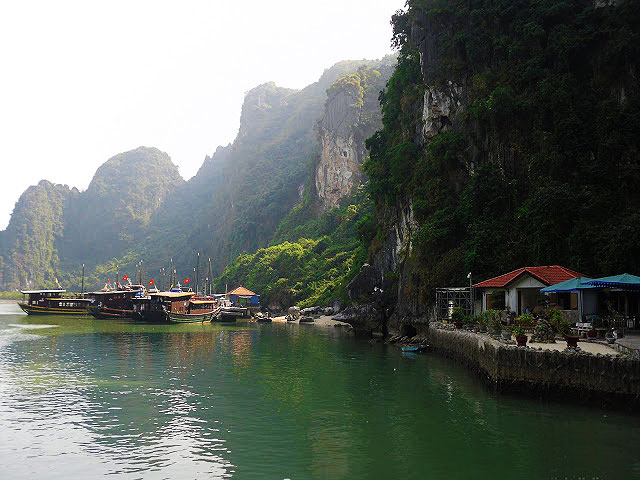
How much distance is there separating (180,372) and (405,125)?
115ft

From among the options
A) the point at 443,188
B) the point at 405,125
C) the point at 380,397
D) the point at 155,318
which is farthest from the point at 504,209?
the point at 155,318

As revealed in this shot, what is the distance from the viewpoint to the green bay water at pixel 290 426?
45.2 ft

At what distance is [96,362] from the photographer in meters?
32.4

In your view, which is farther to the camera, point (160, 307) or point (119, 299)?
point (119, 299)

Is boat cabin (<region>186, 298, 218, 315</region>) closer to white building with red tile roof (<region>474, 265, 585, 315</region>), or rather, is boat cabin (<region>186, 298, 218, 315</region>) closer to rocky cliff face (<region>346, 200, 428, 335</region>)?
rocky cliff face (<region>346, 200, 428, 335</region>)

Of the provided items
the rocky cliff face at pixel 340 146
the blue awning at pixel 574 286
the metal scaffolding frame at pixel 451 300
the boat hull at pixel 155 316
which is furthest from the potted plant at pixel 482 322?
the rocky cliff face at pixel 340 146

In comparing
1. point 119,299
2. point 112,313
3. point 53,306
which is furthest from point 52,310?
point 119,299

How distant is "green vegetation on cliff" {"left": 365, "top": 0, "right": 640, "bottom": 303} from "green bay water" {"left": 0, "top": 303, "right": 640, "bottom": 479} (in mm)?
11423

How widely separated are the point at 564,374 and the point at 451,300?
65.1 feet

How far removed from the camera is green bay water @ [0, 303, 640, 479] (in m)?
13.8

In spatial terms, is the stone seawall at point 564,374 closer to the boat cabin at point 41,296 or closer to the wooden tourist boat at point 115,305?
the wooden tourist boat at point 115,305

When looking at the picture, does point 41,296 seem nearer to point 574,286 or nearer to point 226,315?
point 226,315

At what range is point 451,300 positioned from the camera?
1556 inches

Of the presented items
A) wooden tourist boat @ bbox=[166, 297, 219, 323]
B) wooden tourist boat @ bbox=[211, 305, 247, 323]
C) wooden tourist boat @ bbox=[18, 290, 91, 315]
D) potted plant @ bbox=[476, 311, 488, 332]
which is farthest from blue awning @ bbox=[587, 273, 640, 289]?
wooden tourist boat @ bbox=[18, 290, 91, 315]
